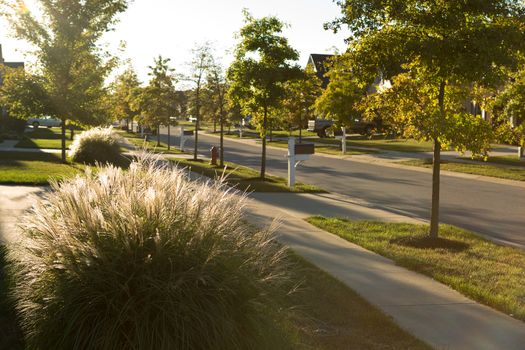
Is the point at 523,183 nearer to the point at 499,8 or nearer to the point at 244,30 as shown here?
the point at 244,30

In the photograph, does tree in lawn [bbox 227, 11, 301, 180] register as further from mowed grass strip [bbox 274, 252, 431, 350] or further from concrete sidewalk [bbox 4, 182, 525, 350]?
mowed grass strip [bbox 274, 252, 431, 350]

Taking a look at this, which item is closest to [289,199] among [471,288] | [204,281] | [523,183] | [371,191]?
[371,191]

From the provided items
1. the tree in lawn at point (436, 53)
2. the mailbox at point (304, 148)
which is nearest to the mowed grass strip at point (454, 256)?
the tree in lawn at point (436, 53)

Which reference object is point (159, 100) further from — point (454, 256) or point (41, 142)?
point (454, 256)

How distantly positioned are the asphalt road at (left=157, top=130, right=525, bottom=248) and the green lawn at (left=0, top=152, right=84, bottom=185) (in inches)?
303

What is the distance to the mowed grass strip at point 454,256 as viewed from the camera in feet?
24.1

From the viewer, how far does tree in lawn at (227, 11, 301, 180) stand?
20.1 meters

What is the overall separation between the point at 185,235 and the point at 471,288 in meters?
4.06

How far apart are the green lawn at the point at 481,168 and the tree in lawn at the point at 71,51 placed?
548 inches

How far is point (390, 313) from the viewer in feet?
21.0

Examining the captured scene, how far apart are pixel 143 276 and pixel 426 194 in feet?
49.2

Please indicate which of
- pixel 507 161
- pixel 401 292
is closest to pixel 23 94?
pixel 401 292

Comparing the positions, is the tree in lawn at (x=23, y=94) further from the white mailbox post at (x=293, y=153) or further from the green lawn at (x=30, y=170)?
the white mailbox post at (x=293, y=153)

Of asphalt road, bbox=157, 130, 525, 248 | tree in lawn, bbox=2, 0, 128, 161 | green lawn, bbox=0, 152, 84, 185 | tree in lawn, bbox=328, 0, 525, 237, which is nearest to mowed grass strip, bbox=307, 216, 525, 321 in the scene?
tree in lawn, bbox=328, 0, 525, 237
